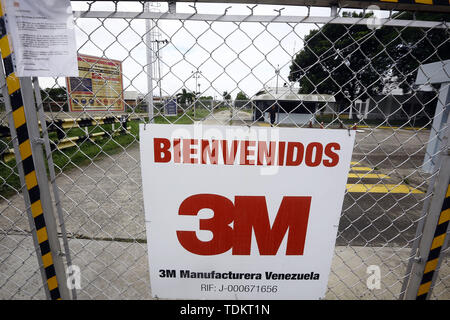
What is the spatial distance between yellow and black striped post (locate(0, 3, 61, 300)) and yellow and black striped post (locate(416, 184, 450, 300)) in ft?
6.82

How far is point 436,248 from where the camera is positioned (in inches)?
50.0

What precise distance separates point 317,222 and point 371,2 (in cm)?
106

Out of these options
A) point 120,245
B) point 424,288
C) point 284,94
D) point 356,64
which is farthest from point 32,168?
→ point 356,64

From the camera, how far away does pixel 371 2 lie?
0.99 metres

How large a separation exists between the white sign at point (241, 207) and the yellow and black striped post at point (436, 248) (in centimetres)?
54

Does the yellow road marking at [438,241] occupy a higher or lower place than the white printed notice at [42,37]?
lower

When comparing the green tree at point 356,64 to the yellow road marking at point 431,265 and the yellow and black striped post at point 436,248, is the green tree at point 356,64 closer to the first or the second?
the yellow and black striped post at point 436,248

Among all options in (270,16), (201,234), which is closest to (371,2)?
(270,16)

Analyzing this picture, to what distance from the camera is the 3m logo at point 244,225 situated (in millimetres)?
1219

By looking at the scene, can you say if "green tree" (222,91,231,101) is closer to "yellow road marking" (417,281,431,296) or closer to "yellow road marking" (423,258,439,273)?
"yellow road marking" (423,258,439,273)

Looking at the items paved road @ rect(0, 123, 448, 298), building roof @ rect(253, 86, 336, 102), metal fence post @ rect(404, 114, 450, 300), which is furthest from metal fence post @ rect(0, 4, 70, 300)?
metal fence post @ rect(404, 114, 450, 300)

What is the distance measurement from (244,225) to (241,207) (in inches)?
4.2

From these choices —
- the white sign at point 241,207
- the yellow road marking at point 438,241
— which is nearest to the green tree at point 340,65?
the white sign at point 241,207
